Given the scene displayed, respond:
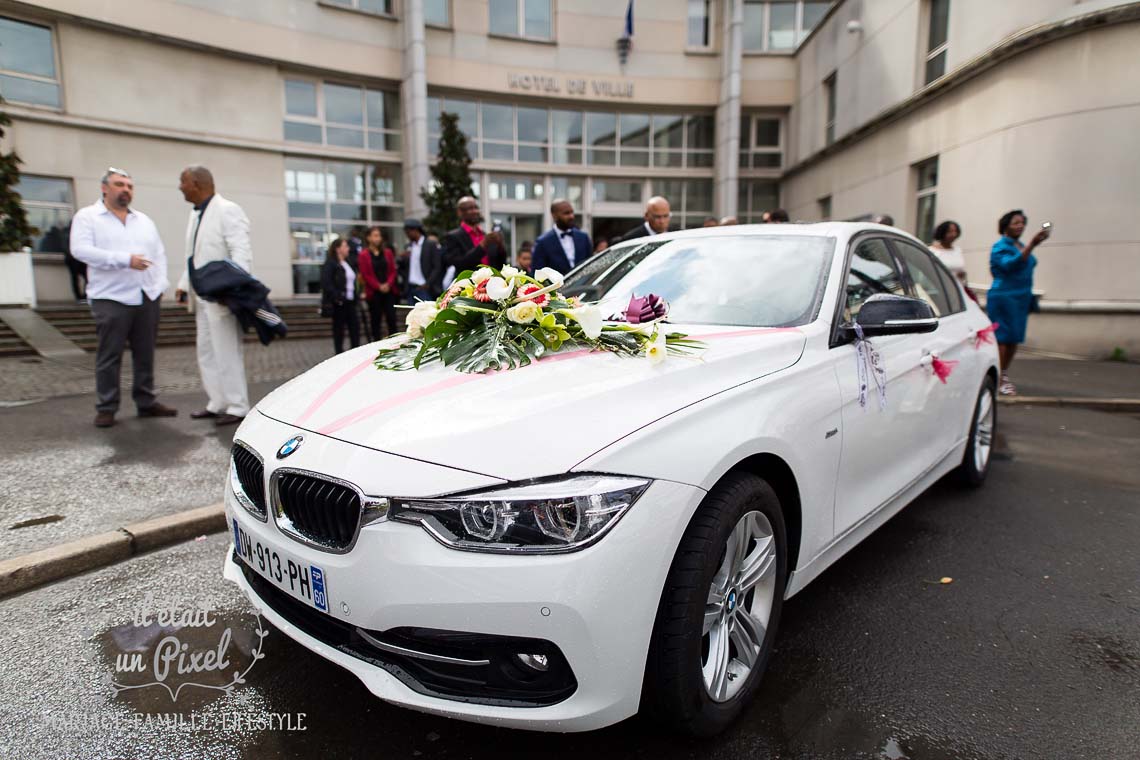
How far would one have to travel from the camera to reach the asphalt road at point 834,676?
2014mm

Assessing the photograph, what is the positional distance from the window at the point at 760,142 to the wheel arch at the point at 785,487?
22265 millimetres

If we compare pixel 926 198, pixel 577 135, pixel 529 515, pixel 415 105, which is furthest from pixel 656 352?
pixel 577 135

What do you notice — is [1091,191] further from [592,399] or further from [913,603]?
[592,399]

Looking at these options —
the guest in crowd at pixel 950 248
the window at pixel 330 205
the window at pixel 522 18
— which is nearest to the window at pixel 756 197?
the window at pixel 522 18

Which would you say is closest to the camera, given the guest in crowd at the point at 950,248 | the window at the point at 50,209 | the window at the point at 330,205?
the guest in crowd at the point at 950,248

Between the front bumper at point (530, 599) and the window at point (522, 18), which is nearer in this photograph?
the front bumper at point (530, 599)

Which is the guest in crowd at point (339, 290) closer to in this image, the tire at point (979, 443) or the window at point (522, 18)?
the tire at point (979, 443)

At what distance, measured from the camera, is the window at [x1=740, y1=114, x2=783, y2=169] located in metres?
22.4

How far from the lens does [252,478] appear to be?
2.16 m

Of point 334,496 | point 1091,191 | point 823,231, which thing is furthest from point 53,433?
point 1091,191

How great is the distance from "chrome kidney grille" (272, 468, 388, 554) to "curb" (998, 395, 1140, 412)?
302 inches

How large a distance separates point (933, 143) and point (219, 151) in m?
16.3

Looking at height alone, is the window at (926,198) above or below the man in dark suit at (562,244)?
above

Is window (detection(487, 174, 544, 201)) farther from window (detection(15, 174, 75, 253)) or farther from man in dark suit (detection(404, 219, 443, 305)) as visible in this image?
man in dark suit (detection(404, 219, 443, 305))
